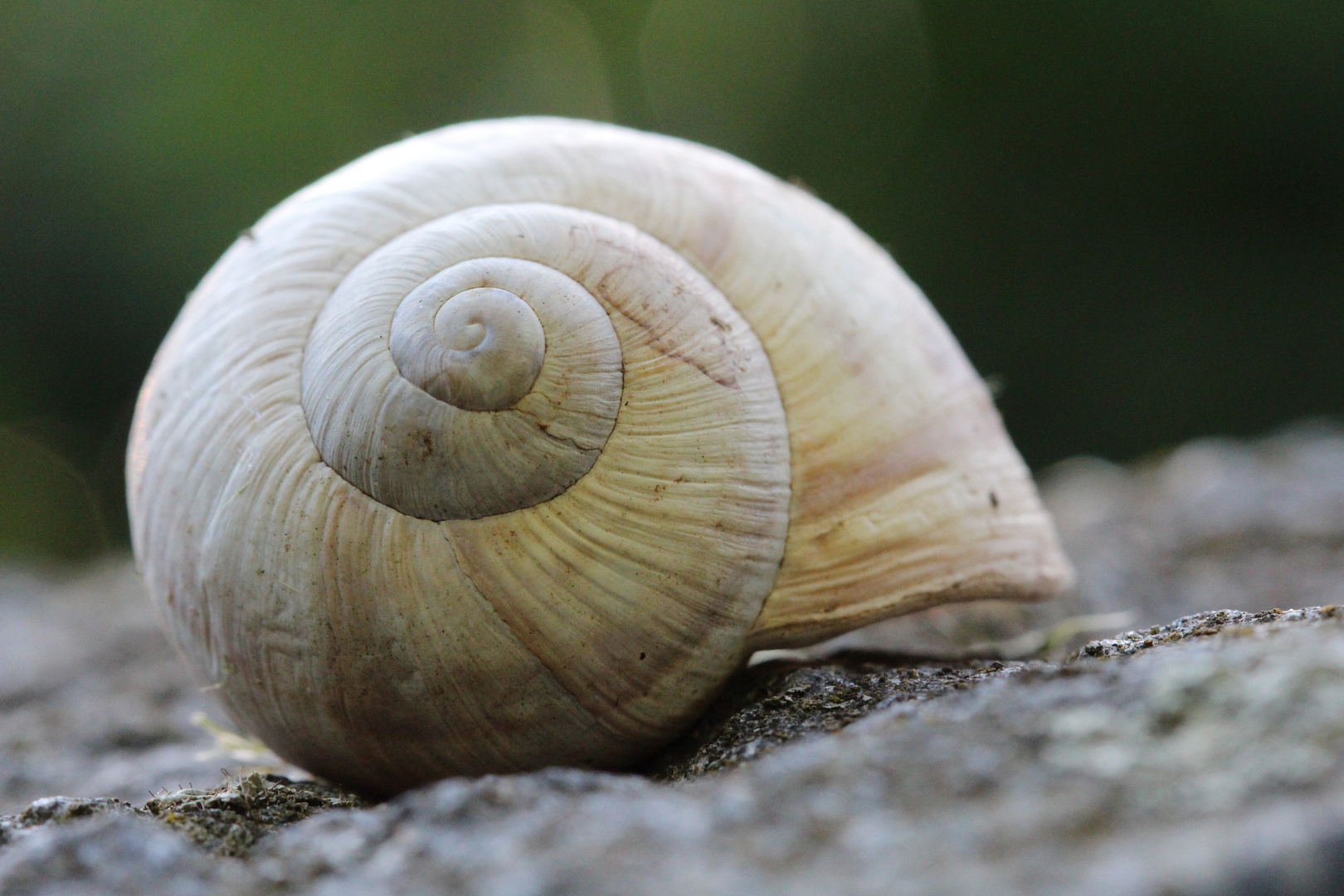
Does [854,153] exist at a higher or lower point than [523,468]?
higher

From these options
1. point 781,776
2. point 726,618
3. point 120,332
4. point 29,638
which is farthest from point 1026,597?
point 120,332

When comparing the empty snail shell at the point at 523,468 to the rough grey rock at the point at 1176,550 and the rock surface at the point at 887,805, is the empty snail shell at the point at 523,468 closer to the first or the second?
the rock surface at the point at 887,805

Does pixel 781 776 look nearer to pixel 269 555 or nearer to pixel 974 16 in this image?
pixel 269 555

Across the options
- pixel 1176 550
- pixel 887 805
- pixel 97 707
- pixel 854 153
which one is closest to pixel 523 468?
pixel 887 805

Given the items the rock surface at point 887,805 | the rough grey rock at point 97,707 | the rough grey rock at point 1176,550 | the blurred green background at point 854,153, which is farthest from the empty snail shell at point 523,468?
the blurred green background at point 854,153

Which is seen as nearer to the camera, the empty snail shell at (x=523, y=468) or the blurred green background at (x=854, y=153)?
the empty snail shell at (x=523, y=468)

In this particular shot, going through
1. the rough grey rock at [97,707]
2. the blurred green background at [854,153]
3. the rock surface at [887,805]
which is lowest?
the rough grey rock at [97,707]

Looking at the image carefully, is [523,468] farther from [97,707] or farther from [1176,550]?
[1176,550]
